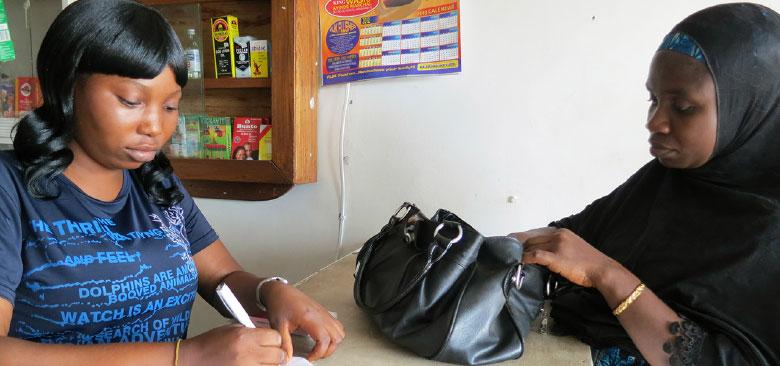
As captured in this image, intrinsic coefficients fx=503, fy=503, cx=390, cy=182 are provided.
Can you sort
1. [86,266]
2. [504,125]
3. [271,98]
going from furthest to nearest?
[271,98] → [504,125] → [86,266]

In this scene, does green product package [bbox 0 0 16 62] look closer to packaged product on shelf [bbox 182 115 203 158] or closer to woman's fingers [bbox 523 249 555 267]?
packaged product on shelf [bbox 182 115 203 158]

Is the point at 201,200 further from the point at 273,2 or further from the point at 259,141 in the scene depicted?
the point at 273,2

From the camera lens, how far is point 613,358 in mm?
920

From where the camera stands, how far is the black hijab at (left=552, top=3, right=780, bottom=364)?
2.58 feet

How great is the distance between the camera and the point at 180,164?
1.86 m

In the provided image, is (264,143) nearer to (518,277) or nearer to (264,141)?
(264,141)

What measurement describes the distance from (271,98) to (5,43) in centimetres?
104

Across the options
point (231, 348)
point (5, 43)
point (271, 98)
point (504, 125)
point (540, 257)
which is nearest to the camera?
point (231, 348)

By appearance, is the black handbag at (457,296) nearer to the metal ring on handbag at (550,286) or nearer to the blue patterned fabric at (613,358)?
the metal ring on handbag at (550,286)

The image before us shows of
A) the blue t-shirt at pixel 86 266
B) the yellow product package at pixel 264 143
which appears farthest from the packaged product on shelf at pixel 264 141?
the blue t-shirt at pixel 86 266

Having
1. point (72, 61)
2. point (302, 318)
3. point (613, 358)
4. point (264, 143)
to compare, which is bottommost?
point (613, 358)

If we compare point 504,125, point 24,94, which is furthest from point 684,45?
point 24,94

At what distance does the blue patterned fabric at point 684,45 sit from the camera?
0.87 m

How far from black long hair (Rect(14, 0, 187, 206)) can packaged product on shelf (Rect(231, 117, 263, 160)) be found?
99 centimetres
